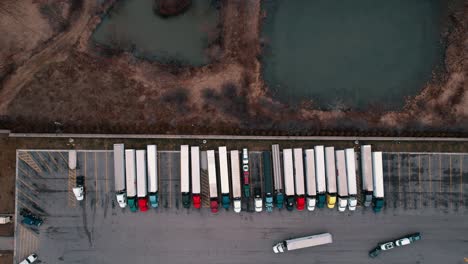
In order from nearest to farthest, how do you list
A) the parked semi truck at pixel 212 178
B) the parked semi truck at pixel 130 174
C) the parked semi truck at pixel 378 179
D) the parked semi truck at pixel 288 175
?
the parked semi truck at pixel 130 174 < the parked semi truck at pixel 212 178 < the parked semi truck at pixel 288 175 < the parked semi truck at pixel 378 179

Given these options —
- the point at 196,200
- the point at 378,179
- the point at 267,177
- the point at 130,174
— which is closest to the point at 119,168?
the point at 130,174

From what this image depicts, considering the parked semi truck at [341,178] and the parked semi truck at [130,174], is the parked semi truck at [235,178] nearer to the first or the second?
the parked semi truck at [130,174]

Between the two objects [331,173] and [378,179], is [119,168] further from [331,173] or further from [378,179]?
[378,179]

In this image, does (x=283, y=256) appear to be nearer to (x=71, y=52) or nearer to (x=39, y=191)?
(x=39, y=191)

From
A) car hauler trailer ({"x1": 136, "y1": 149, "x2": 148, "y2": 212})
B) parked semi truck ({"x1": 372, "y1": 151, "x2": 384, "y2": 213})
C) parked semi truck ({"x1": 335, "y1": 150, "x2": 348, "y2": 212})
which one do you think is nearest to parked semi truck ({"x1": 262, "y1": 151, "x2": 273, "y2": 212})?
parked semi truck ({"x1": 335, "y1": 150, "x2": 348, "y2": 212})

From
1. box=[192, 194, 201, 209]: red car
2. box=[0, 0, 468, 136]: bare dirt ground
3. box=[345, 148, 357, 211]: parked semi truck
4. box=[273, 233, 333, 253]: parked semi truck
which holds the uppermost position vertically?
box=[0, 0, 468, 136]: bare dirt ground

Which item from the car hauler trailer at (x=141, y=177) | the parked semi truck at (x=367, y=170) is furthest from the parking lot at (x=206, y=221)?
the parked semi truck at (x=367, y=170)

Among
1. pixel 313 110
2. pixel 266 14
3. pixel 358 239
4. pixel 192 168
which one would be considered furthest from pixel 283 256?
pixel 266 14

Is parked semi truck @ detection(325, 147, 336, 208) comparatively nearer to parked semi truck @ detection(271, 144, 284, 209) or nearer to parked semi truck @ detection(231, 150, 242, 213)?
parked semi truck @ detection(271, 144, 284, 209)
